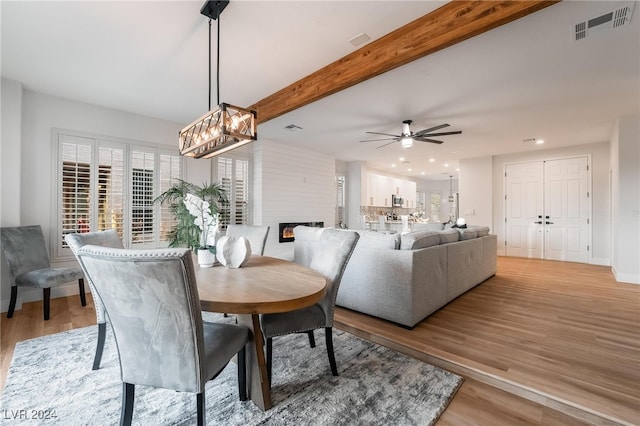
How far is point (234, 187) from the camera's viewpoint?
5543mm

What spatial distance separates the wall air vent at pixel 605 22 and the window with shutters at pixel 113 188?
5255 mm

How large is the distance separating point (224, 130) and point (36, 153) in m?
3.41

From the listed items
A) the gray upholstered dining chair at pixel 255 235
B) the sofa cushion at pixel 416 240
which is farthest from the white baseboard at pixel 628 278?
the gray upholstered dining chair at pixel 255 235

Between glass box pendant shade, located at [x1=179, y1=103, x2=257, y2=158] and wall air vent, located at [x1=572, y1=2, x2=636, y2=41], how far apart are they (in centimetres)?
276

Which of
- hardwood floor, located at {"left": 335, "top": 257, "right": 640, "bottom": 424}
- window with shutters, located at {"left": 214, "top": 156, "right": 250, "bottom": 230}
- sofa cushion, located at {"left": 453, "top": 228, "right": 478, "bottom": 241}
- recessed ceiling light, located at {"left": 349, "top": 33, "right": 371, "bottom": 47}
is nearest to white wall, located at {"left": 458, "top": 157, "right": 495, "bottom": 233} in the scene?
hardwood floor, located at {"left": 335, "top": 257, "right": 640, "bottom": 424}

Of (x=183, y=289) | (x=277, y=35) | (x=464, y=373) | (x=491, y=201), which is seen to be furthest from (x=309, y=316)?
(x=491, y=201)

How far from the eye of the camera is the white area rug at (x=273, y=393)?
5.13 ft

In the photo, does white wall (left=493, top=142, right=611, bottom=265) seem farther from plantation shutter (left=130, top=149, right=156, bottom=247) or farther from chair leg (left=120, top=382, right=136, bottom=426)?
plantation shutter (left=130, top=149, right=156, bottom=247)

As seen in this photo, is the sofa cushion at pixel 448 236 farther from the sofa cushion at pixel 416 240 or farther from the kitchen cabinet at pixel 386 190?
the kitchen cabinet at pixel 386 190

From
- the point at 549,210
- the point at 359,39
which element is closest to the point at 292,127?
the point at 359,39

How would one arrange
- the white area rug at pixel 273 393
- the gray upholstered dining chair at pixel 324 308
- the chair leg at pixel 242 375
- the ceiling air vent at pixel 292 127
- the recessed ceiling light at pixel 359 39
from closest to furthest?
the white area rug at pixel 273 393 → the chair leg at pixel 242 375 → the gray upholstered dining chair at pixel 324 308 → the recessed ceiling light at pixel 359 39 → the ceiling air vent at pixel 292 127

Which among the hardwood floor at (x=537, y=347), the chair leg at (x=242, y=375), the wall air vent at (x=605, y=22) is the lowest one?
the hardwood floor at (x=537, y=347)

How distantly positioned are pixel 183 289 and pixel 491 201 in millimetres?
7817

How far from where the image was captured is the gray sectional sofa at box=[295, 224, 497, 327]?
2646 millimetres
